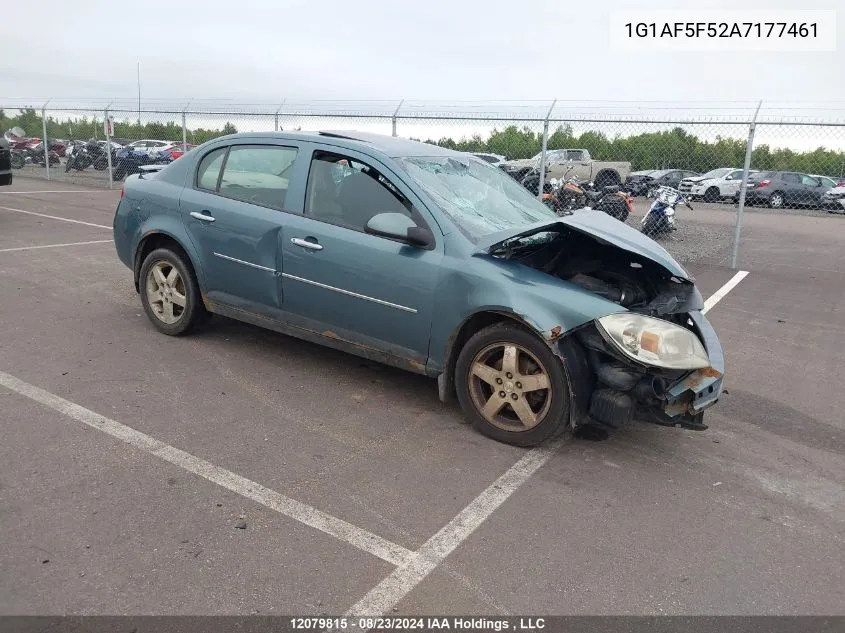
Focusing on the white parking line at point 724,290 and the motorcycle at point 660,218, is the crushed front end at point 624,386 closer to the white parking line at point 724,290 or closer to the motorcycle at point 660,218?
the white parking line at point 724,290

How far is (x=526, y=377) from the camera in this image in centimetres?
389

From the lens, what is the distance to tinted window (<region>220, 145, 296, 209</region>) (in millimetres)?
4898

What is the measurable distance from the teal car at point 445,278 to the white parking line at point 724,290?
3.48 metres

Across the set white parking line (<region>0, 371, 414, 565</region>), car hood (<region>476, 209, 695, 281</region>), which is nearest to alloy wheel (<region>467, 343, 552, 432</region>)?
car hood (<region>476, 209, 695, 281</region>)

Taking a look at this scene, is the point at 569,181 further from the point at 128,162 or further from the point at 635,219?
the point at 128,162

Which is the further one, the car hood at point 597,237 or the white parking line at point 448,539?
the car hood at point 597,237

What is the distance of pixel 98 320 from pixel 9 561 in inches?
141

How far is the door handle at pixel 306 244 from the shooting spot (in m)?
4.54

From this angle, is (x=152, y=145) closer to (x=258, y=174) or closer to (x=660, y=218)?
(x=660, y=218)

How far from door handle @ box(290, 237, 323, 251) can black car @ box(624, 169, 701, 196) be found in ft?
49.4

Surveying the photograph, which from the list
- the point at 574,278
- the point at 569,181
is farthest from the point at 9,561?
the point at 569,181

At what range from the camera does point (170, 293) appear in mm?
5547

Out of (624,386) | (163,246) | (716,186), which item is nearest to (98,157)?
(163,246)

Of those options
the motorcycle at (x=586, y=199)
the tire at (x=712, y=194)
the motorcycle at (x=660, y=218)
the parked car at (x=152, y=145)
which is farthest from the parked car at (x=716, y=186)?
the parked car at (x=152, y=145)
